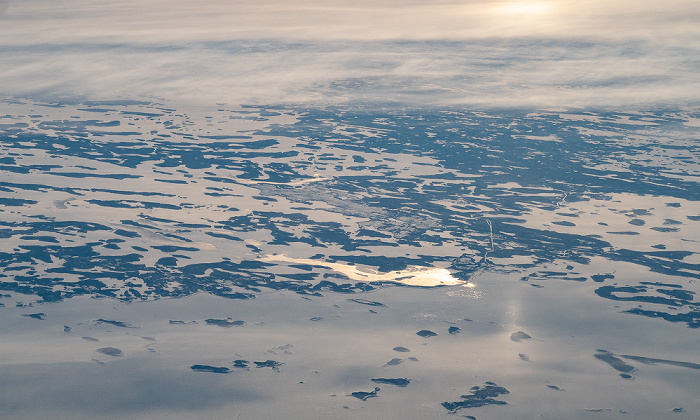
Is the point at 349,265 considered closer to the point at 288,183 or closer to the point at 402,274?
the point at 402,274

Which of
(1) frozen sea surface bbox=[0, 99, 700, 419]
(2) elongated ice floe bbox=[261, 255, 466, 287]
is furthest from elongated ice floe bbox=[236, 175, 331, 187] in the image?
(2) elongated ice floe bbox=[261, 255, 466, 287]

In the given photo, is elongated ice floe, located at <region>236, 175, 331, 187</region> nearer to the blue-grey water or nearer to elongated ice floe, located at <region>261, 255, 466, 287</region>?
the blue-grey water

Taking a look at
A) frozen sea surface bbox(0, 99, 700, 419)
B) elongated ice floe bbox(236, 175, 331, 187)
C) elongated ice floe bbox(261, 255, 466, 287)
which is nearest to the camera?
frozen sea surface bbox(0, 99, 700, 419)

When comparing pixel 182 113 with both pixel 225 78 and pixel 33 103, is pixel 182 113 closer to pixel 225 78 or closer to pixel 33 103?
pixel 33 103

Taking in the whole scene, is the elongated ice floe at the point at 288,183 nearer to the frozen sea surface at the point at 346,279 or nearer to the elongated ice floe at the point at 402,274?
the frozen sea surface at the point at 346,279

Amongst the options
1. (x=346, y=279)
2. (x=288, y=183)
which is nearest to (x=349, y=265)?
(x=346, y=279)

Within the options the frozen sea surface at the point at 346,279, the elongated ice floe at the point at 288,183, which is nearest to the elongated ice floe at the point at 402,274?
the frozen sea surface at the point at 346,279
